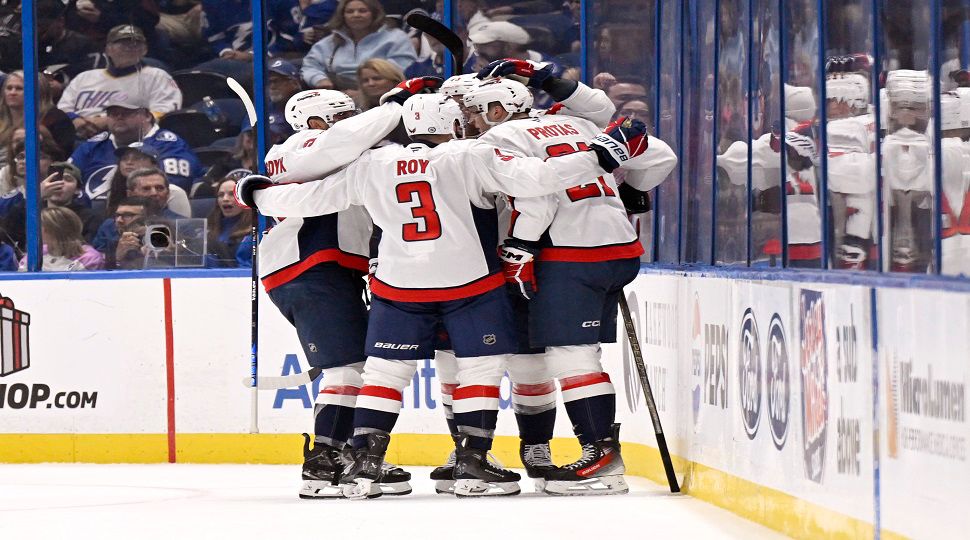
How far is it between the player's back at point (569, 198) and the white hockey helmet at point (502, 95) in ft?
0.24

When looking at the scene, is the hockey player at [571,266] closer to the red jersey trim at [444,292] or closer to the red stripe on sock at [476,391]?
the red jersey trim at [444,292]

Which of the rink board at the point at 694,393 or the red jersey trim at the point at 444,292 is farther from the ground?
the red jersey trim at the point at 444,292

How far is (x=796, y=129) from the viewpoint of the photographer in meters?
4.18

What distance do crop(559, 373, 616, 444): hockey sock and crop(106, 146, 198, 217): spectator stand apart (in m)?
2.84

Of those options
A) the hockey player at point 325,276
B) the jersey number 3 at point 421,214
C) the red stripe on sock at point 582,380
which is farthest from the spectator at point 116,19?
the red stripe on sock at point 582,380

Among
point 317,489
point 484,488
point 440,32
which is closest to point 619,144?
point 484,488

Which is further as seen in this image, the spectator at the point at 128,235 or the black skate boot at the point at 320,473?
the spectator at the point at 128,235

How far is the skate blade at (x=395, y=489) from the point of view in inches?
195

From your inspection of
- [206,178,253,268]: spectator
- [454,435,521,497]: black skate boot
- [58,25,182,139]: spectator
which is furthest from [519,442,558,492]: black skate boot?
[58,25,182,139]: spectator

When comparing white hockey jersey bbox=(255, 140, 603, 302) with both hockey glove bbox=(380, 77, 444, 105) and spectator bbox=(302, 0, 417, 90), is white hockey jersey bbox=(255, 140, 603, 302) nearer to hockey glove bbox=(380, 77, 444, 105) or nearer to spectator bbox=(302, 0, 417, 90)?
hockey glove bbox=(380, 77, 444, 105)

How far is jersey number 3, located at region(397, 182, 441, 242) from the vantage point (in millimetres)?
4715

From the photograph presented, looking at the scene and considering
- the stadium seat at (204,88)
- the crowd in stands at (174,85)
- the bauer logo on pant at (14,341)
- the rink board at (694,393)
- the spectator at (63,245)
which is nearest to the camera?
the rink board at (694,393)

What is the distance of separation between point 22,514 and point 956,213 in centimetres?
293

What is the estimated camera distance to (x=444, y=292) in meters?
4.70
